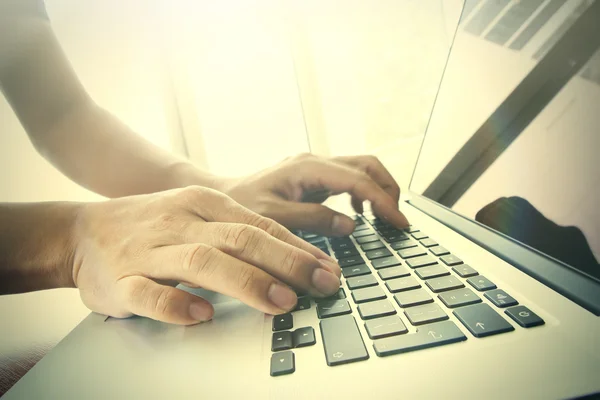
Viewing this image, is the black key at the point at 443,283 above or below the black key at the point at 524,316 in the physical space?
above

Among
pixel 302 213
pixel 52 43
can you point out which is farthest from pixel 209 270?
pixel 52 43

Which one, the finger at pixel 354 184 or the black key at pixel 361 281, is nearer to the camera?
the black key at pixel 361 281

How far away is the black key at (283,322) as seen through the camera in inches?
11.1

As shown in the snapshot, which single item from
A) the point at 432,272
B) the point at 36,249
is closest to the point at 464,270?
the point at 432,272

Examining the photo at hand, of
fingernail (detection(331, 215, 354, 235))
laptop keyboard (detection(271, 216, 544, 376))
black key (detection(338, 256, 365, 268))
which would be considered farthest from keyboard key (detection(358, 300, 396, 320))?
fingernail (detection(331, 215, 354, 235))

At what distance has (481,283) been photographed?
0.29 meters

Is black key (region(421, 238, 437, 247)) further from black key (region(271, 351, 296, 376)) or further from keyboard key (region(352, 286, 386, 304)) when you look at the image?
black key (region(271, 351, 296, 376))

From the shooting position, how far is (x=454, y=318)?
246 millimetres

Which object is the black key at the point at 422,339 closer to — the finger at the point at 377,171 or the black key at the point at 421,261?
the black key at the point at 421,261

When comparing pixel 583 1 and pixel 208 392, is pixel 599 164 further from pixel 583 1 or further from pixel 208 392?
pixel 208 392

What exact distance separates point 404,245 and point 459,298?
179 millimetres

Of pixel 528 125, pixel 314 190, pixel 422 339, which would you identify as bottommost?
pixel 422 339

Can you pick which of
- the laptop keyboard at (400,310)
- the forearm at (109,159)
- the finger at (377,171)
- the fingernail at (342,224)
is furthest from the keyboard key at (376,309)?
the forearm at (109,159)

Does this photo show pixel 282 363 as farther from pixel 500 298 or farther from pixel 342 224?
pixel 342 224
